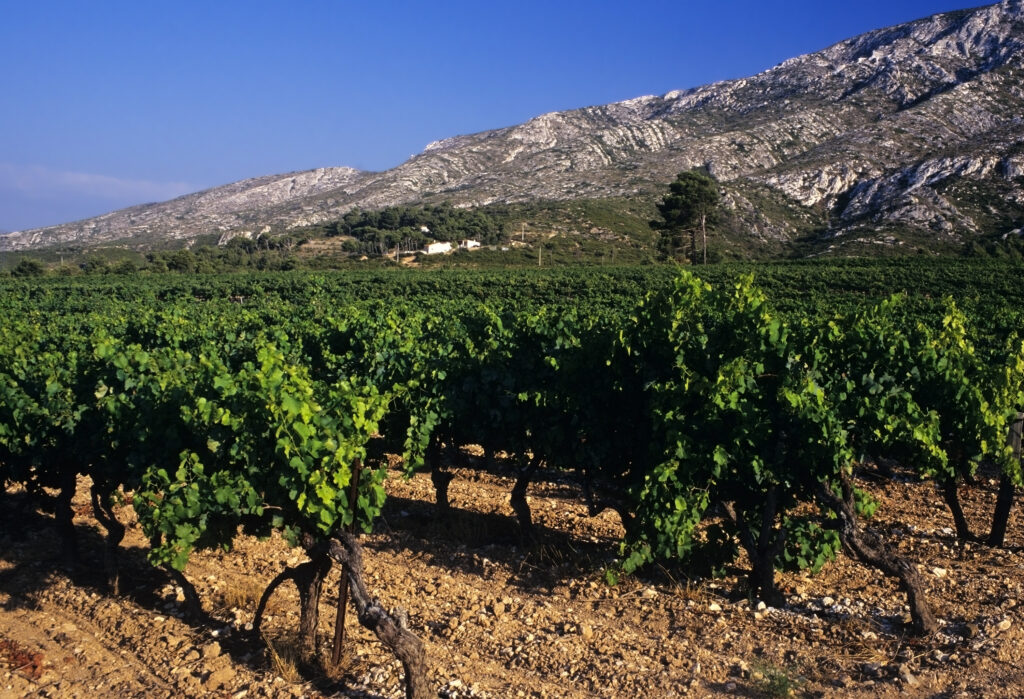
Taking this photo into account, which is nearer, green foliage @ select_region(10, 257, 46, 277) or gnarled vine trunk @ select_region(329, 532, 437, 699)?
gnarled vine trunk @ select_region(329, 532, 437, 699)

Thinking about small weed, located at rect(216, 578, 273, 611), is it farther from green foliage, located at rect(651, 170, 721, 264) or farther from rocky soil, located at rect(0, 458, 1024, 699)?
green foliage, located at rect(651, 170, 721, 264)

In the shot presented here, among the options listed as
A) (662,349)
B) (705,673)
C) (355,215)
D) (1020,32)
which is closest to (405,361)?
(662,349)

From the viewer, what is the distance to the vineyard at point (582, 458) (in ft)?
18.1

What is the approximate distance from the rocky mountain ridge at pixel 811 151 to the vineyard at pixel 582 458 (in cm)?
6436

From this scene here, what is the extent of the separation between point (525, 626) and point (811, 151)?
9957 cm

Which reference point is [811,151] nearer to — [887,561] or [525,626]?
[887,561]

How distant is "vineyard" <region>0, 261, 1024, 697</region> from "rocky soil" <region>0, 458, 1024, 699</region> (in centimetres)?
6

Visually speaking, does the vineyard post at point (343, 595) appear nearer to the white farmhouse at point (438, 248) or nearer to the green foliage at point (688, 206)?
the green foliage at point (688, 206)

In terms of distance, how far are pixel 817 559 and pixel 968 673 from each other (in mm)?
1634

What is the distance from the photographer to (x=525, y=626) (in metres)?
6.25

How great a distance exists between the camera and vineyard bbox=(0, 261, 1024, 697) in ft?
18.1

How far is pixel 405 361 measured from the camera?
9367 mm

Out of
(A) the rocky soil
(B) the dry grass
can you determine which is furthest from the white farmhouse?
(B) the dry grass

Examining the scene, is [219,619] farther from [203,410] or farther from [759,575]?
[759,575]
